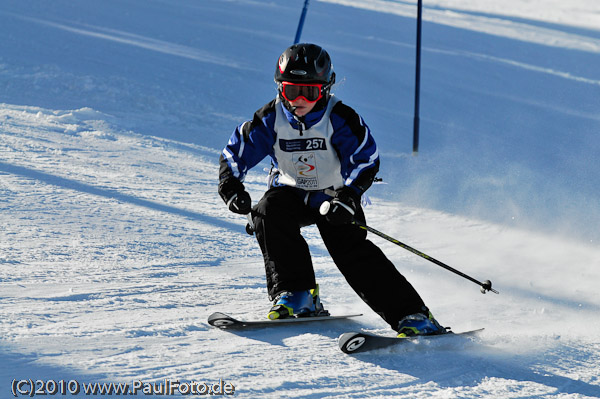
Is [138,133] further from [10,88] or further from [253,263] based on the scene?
[253,263]

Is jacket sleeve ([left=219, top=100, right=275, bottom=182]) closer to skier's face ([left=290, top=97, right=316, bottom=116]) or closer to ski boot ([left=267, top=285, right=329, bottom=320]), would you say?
skier's face ([left=290, top=97, right=316, bottom=116])

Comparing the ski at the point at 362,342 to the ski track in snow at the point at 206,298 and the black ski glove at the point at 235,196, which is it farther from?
the black ski glove at the point at 235,196

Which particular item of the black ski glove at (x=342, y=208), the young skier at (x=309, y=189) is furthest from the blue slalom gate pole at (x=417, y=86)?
the black ski glove at (x=342, y=208)

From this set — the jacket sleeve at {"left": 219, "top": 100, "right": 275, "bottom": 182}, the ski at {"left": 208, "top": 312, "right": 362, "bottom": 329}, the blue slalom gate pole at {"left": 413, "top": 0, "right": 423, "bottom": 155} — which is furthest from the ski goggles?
the blue slalom gate pole at {"left": 413, "top": 0, "right": 423, "bottom": 155}

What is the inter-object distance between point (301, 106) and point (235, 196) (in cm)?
55

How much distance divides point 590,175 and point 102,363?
7195 mm

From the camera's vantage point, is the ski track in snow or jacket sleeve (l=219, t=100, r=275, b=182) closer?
the ski track in snow

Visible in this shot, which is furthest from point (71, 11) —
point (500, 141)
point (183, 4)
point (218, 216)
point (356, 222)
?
point (356, 222)

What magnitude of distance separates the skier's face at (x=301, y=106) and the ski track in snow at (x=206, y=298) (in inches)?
41.6

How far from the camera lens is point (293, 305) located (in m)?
3.57

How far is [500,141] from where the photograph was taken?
400 inches

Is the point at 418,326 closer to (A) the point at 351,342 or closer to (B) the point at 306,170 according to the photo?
(A) the point at 351,342

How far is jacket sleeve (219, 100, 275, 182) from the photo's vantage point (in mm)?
3672

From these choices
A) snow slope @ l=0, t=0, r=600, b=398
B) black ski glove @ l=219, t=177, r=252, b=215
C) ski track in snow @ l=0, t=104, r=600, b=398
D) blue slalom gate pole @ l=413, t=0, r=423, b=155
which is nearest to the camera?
ski track in snow @ l=0, t=104, r=600, b=398
